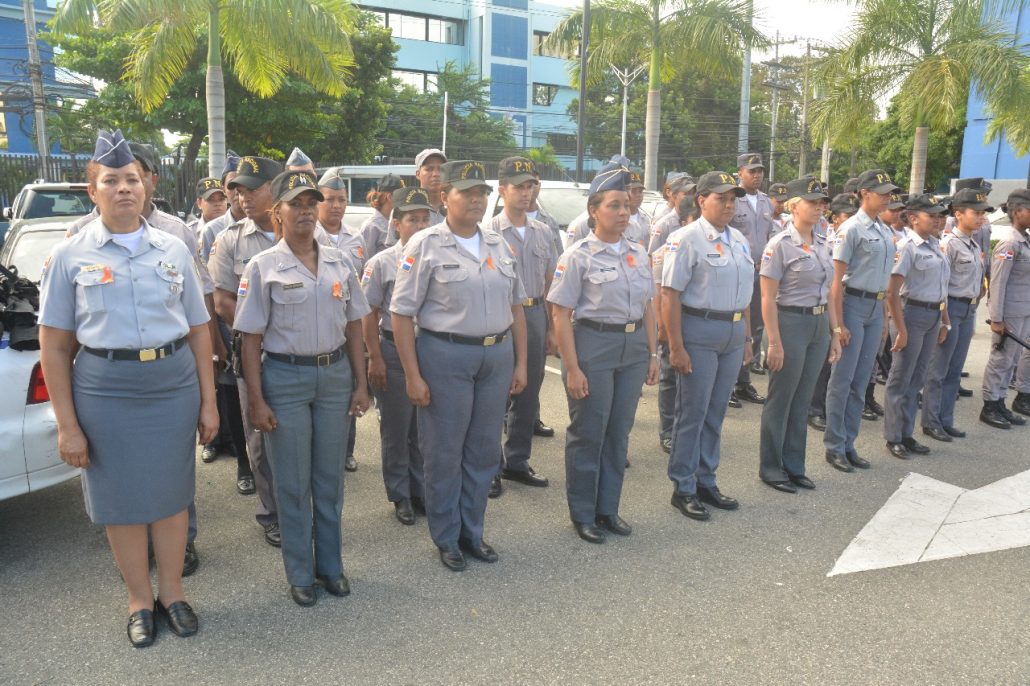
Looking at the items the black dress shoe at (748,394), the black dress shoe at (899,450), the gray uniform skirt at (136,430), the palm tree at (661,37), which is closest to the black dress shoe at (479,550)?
the gray uniform skirt at (136,430)

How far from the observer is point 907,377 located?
240 inches

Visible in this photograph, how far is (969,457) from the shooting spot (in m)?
6.06

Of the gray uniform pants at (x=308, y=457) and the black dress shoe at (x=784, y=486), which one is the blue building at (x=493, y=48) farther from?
the gray uniform pants at (x=308, y=457)

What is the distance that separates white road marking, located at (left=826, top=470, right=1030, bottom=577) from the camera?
4305 mm

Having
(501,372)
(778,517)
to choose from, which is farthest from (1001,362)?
(501,372)

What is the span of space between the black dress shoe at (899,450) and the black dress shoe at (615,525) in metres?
2.55

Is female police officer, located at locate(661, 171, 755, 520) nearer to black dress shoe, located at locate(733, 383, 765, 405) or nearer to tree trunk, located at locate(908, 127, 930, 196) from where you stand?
black dress shoe, located at locate(733, 383, 765, 405)

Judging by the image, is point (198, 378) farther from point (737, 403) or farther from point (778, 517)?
point (737, 403)

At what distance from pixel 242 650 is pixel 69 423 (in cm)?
110

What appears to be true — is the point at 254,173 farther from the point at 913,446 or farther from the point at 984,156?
the point at 984,156

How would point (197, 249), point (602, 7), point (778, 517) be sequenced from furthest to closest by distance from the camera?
point (602, 7) → point (197, 249) → point (778, 517)

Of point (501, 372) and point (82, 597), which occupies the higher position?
point (501, 372)

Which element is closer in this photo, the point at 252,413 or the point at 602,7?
the point at 252,413

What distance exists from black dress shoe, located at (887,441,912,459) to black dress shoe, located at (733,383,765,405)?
5.07 feet
